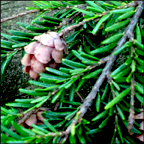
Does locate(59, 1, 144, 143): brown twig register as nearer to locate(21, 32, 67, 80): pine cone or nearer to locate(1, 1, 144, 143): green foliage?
locate(1, 1, 144, 143): green foliage

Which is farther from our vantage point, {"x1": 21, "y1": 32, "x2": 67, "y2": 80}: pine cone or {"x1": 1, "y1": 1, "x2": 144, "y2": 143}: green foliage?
{"x1": 21, "y1": 32, "x2": 67, "y2": 80}: pine cone

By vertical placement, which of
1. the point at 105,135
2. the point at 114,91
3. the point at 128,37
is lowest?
the point at 105,135

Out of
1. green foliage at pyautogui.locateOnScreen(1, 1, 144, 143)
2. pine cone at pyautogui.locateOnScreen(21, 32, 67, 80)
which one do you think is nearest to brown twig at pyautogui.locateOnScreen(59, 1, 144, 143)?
green foliage at pyautogui.locateOnScreen(1, 1, 144, 143)

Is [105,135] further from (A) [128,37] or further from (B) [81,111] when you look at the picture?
(A) [128,37]

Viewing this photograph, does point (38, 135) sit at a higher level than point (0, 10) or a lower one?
lower

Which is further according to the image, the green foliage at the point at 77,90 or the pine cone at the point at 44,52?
the pine cone at the point at 44,52

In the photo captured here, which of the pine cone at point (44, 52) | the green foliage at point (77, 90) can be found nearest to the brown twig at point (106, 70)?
the green foliage at point (77, 90)

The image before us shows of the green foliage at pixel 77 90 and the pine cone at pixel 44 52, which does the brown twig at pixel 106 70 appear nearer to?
the green foliage at pixel 77 90

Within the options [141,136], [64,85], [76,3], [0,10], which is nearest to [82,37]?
[76,3]
